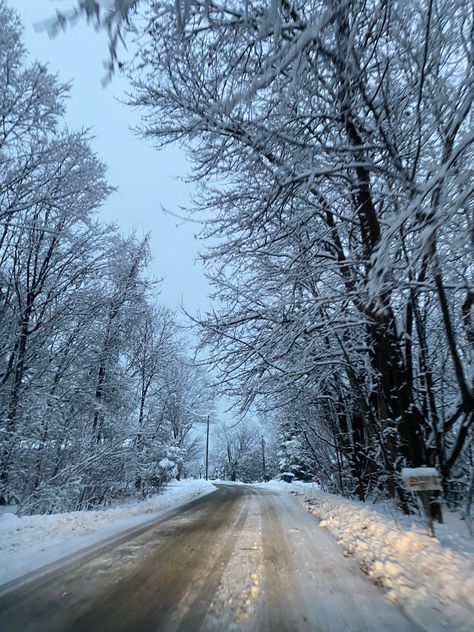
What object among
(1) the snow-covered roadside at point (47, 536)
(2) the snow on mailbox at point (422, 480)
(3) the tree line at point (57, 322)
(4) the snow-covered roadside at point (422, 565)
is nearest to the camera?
(4) the snow-covered roadside at point (422, 565)

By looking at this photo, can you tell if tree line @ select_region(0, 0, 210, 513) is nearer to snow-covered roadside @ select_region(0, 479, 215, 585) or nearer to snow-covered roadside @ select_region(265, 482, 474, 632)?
snow-covered roadside @ select_region(0, 479, 215, 585)

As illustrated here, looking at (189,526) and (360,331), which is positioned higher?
(360,331)

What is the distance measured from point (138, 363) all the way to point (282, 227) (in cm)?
1167

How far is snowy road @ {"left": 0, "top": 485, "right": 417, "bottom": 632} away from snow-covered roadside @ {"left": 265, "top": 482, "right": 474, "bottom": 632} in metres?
0.17

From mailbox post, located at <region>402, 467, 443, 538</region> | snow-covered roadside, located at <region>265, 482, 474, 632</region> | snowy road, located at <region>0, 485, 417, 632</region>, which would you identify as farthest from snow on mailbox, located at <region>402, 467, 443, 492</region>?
snowy road, located at <region>0, 485, 417, 632</region>

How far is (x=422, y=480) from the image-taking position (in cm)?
475

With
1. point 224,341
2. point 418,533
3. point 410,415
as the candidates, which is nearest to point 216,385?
point 224,341

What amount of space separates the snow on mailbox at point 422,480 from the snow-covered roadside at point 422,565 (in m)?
0.58

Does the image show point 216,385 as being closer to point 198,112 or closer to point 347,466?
point 198,112

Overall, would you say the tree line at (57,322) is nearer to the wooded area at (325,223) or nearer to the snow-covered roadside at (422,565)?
the wooded area at (325,223)

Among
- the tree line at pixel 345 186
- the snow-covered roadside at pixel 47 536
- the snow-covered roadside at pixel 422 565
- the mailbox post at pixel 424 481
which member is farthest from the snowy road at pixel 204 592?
the tree line at pixel 345 186

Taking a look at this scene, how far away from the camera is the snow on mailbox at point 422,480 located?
4715mm

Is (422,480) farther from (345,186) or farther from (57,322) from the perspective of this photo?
(57,322)

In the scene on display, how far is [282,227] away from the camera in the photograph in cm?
640
